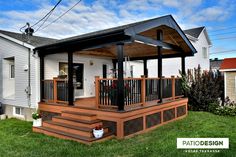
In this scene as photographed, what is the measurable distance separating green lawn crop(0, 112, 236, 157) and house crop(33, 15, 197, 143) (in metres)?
0.37

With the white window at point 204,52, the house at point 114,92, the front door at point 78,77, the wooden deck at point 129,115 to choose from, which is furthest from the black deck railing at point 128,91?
the white window at point 204,52

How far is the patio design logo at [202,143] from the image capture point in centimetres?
525

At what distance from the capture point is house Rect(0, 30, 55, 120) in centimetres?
894

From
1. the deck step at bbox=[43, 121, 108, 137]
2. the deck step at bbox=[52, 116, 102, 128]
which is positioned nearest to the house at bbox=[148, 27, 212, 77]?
the deck step at bbox=[52, 116, 102, 128]

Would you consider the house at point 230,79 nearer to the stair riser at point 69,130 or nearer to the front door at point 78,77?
the front door at point 78,77

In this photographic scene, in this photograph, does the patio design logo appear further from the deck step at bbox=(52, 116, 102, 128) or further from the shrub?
the shrub

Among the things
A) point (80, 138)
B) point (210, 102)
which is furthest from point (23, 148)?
point (210, 102)

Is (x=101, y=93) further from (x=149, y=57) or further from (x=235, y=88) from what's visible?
(x=235, y=88)

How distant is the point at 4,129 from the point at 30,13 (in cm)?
768

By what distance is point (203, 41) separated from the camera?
21.2 m

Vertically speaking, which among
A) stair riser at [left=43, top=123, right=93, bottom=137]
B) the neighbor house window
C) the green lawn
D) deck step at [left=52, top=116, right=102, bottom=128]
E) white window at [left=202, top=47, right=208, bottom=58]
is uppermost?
white window at [left=202, top=47, right=208, bottom=58]

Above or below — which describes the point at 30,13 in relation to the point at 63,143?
above

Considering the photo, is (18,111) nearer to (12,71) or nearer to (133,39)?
(12,71)

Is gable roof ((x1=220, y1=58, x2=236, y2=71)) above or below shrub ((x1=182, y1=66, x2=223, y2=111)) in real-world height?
above
